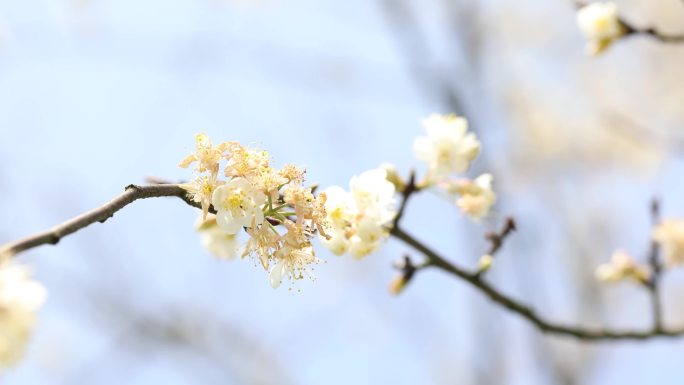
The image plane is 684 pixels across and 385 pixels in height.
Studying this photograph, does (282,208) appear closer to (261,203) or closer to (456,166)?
(261,203)

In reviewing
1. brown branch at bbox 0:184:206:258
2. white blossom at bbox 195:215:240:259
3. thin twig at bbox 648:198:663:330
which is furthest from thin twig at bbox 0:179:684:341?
white blossom at bbox 195:215:240:259

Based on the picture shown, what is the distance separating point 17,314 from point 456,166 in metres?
1.06

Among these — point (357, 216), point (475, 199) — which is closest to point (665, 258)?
point (475, 199)

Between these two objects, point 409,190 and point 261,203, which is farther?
point 409,190

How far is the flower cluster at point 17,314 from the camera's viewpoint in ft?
4.16

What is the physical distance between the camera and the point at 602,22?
2447mm

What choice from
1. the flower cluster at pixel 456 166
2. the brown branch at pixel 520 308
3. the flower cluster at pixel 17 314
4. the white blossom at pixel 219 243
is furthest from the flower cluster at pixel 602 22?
the flower cluster at pixel 17 314

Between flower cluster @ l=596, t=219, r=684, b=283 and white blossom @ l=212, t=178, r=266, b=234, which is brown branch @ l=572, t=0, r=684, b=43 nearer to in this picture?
flower cluster @ l=596, t=219, r=684, b=283

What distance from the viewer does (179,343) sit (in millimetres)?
6344

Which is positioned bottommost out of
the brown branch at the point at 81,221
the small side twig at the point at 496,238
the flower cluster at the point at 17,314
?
the small side twig at the point at 496,238

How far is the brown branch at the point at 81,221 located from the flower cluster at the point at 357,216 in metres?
0.47

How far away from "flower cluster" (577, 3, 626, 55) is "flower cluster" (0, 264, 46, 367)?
189 cm

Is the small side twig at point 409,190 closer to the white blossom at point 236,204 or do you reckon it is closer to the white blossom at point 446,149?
the white blossom at point 446,149

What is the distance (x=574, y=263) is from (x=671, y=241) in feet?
14.1
